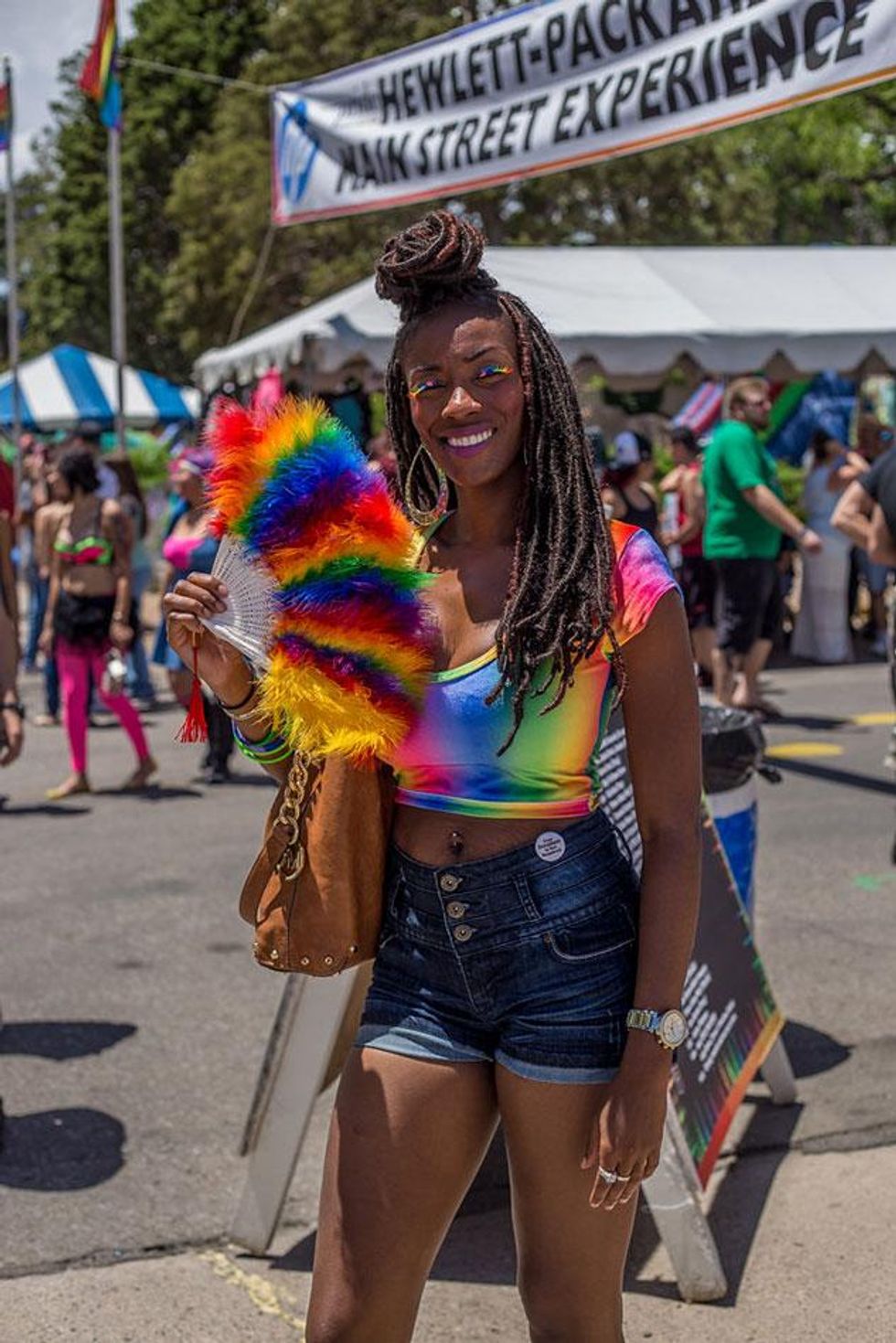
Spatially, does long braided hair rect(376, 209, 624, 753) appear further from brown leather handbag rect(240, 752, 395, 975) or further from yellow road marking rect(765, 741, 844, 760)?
yellow road marking rect(765, 741, 844, 760)

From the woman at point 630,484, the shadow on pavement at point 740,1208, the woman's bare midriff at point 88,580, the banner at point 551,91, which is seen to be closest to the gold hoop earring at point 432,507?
the shadow on pavement at point 740,1208

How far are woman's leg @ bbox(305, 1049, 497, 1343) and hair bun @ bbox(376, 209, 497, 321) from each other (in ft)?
3.45

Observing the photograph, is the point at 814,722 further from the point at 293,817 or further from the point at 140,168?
the point at 140,168

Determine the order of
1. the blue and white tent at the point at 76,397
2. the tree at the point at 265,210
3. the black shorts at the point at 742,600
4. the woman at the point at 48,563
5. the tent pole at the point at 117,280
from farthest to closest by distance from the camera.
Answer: the tree at the point at 265,210 → the blue and white tent at the point at 76,397 → the tent pole at the point at 117,280 → the woman at the point at 48,563 → the black shorts at the point at 742,600

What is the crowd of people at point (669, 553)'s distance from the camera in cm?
928

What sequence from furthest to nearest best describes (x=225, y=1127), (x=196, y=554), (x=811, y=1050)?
(x=196, y=554), (x=811, y=1050), (x=225, y=1127)

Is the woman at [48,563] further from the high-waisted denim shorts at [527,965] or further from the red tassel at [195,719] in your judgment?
the high-waisted denim shorts at [527,965]

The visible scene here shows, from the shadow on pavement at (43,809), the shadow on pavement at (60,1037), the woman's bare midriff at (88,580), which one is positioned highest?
the woman's bare midriff at (88,580)

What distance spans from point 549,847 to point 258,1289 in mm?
1856

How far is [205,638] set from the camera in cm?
243

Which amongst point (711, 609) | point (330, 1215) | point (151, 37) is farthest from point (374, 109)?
point (151, 37)

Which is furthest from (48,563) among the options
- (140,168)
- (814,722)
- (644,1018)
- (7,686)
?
(140,168)

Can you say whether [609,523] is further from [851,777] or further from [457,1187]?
[851,777]

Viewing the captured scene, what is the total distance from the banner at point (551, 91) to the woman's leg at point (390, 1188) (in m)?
4.34
